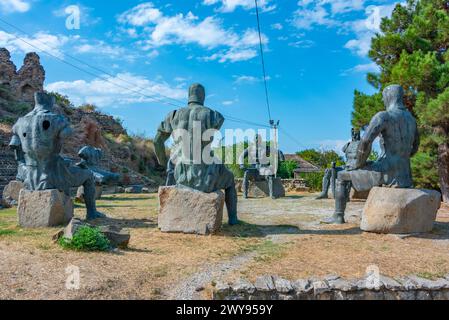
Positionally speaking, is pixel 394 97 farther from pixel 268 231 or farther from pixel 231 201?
pixel 231 201

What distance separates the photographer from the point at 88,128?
81.4 feet

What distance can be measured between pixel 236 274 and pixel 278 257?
0.82 m

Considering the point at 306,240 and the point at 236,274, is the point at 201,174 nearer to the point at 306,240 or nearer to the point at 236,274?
the point at 306,240

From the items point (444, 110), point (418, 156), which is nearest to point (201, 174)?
point (444, 110)

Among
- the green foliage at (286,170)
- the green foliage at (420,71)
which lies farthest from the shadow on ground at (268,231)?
the green foliage at (286,170)

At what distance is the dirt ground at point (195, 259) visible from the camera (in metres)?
3.07

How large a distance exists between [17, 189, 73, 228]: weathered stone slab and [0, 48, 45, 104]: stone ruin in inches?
991

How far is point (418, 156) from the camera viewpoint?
34.4 ft

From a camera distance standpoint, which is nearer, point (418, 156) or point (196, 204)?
point (196, 204)

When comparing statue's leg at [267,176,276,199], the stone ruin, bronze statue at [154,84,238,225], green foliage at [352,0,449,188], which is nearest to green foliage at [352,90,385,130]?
green foliage at [352,0,449,188]

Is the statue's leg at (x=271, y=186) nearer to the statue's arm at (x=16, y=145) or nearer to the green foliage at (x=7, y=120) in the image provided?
the statue's arm at (x=16, y=145)

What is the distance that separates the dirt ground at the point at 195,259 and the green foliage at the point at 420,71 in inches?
176

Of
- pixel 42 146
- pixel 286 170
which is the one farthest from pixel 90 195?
Answer: pixel 286 170
